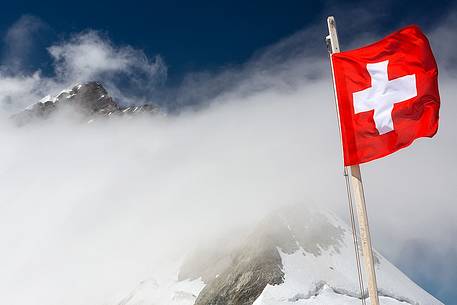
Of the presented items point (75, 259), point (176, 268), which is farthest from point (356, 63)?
point (75, 259)

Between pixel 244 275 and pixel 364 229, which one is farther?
pixel 244 275

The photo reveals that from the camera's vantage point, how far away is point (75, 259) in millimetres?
126250

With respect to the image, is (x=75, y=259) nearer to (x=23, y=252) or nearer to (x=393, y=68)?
(x=23, y=252)

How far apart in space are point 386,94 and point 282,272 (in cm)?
5425

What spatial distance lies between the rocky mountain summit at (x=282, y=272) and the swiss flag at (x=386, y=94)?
47.5m

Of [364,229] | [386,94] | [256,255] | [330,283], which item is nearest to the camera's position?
[364,229]

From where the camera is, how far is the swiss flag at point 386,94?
10664mm

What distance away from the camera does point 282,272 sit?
205ft

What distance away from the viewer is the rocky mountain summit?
193 ft

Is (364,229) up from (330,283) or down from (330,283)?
up

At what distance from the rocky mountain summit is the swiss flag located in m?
47.5

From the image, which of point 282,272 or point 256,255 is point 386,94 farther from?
point 256,255

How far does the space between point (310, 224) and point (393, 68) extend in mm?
71601

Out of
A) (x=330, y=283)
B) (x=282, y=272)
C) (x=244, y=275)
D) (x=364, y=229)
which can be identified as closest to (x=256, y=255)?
(x=244, y=275)
